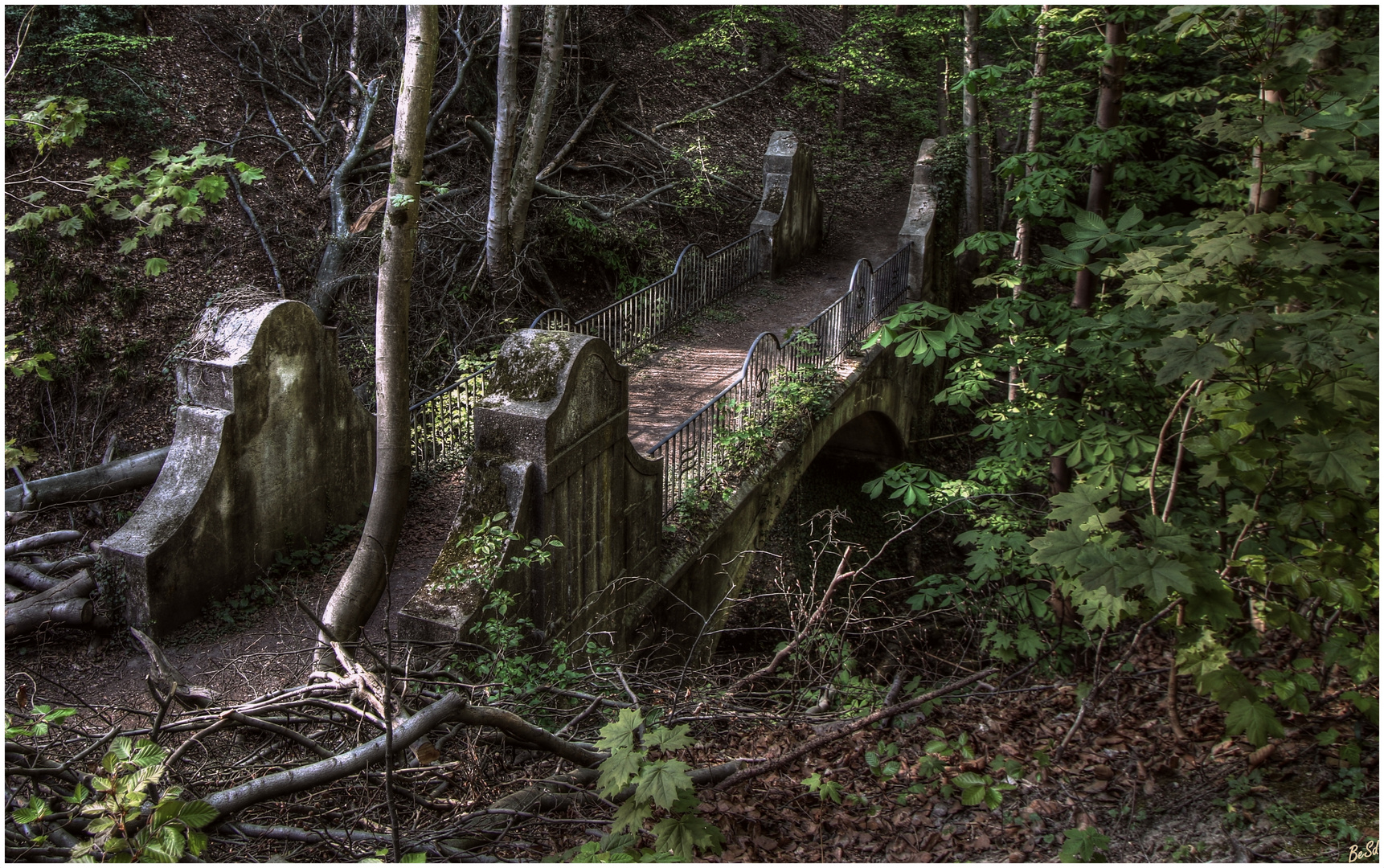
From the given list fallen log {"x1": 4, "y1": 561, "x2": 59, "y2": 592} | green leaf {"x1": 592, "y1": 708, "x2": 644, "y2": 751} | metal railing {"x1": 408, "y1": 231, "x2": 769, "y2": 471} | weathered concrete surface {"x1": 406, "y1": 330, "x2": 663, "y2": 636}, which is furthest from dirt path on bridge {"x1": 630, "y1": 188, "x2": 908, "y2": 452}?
green leaf {"x1": 592, "y1": 708, "x2": 644, "y2": 751}

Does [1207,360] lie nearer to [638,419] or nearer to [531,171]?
[638,419]

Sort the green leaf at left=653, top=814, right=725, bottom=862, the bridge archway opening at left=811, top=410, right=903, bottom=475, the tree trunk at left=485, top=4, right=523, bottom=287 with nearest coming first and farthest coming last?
the green leaf at left=653, top=814, right=725, bottom=862 → the tree trunk at left=485, top=4, right=523, bottom=287 → the bridge archway opening at left=811, top=410, right=903, bottom=475

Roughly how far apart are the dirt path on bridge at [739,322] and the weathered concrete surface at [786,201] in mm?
409

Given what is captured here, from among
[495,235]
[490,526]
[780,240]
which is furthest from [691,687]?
[780,240]

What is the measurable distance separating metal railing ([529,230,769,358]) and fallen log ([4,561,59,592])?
5.48m

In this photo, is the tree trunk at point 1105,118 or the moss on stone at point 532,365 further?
the tree trunk at point 1105,118

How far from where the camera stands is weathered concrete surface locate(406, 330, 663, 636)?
6457 millimetres

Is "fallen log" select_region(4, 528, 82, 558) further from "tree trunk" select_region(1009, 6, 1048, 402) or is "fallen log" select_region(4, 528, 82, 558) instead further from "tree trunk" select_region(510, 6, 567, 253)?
"tree trunk" select_region(1009, 6, 1048, 402)

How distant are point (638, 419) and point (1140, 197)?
6.09m

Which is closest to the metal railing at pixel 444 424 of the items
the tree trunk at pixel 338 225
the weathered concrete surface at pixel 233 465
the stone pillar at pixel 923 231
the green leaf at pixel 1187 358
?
the weathered concrete surface at pixel 233 465

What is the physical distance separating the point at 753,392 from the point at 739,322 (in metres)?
3.62

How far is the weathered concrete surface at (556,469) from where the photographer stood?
6.46 meters

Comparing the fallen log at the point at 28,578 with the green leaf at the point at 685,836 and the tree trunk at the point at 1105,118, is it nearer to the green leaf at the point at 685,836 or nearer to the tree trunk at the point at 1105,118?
the green leaf at the point at 685,836

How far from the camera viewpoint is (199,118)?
53.3ft
